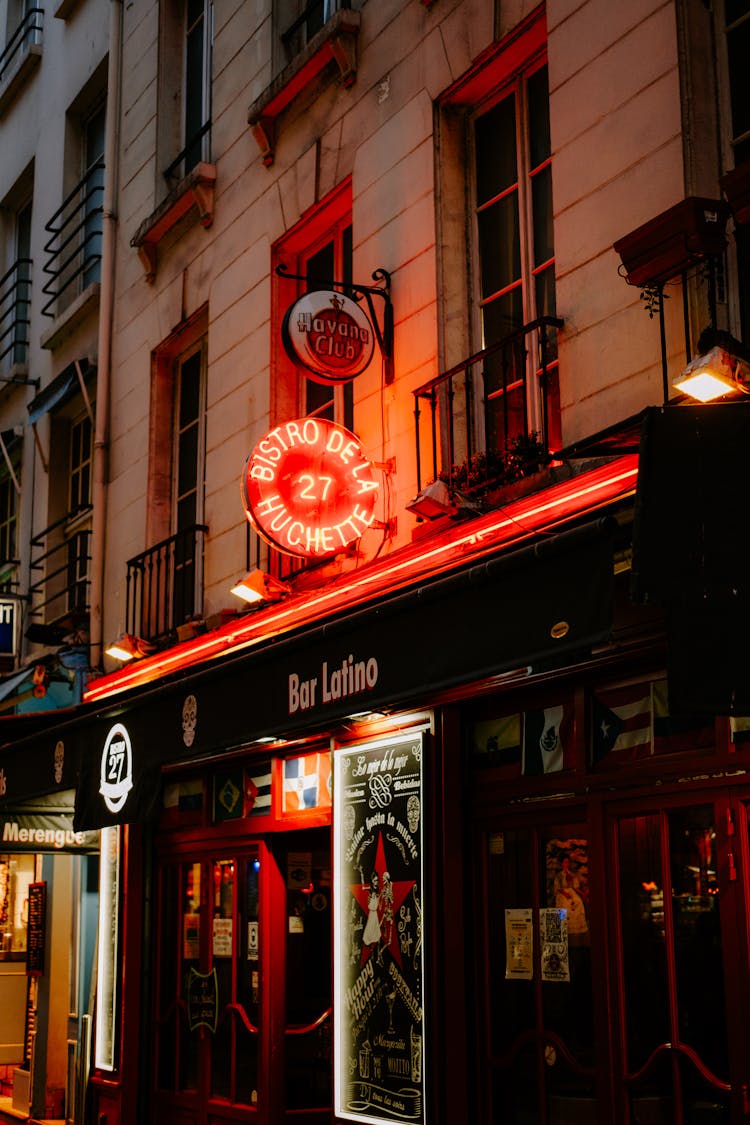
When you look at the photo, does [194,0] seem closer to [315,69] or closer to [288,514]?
[315,69]

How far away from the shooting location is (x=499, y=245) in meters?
7.98

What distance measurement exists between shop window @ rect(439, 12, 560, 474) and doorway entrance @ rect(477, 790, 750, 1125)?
6.77ft

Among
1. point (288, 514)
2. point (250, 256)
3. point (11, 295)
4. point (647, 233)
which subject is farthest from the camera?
point (11, 295)

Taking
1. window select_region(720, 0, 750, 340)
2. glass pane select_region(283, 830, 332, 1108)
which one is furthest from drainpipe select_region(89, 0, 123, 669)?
window select_region(720, 0, 750, 340)

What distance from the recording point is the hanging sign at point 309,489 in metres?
8.16

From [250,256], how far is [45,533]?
14.2 feet

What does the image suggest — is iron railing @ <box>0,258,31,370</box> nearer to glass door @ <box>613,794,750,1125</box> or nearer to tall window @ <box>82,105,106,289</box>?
tall window @ <box>82,105,106,289</box>

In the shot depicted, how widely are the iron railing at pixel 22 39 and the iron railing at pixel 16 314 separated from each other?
2437mm

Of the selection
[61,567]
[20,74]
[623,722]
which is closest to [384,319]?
[623,722]

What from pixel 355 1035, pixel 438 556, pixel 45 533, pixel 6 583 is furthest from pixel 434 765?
pixel 6 583

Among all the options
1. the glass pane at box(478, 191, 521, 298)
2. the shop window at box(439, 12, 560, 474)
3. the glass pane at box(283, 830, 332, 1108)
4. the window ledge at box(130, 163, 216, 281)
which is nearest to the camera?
the shop window at box(439, 12, 560, 474)

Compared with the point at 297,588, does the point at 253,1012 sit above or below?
below

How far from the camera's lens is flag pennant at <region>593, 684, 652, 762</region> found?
20.5 ft

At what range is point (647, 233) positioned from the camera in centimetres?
592
